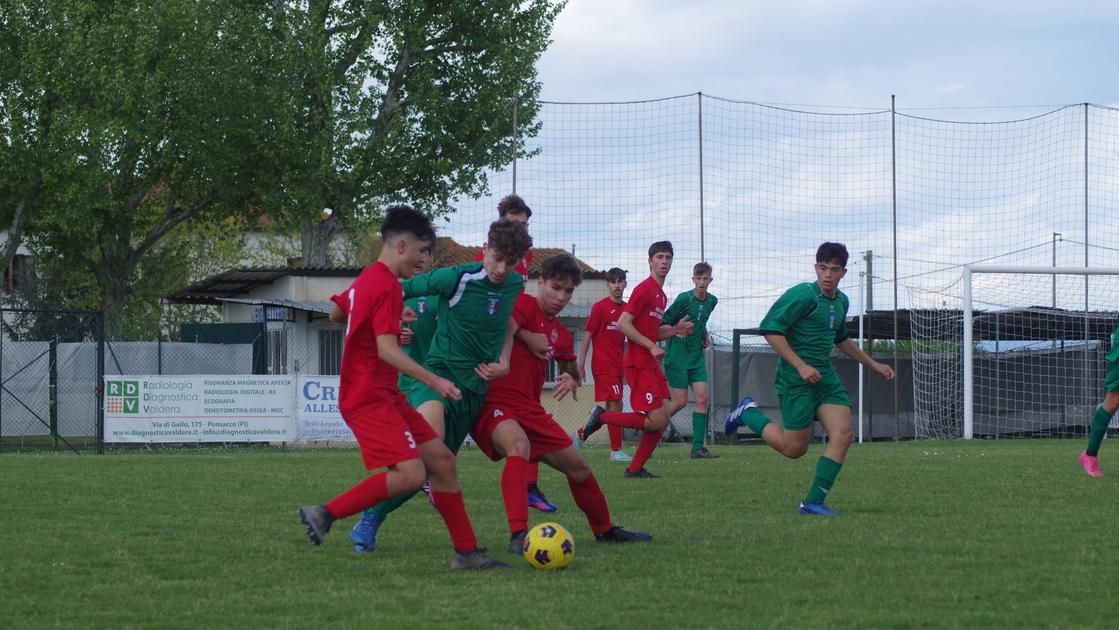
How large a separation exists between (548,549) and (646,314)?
271 inches

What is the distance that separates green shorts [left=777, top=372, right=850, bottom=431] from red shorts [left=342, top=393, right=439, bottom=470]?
11.2ft

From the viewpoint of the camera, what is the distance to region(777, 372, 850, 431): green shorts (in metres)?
8.88

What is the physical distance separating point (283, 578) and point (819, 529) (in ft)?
10.8

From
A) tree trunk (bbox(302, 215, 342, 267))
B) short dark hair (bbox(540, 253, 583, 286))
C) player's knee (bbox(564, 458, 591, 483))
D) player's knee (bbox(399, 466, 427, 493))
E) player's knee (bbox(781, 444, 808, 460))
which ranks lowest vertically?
player's knee (bbox(781, 444, 808, 460))

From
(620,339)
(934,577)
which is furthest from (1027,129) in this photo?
(934,577)

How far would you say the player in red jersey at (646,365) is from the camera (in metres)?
12.4

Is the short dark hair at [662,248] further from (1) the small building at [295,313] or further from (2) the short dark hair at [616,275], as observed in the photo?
(1) the small building at [295,313]

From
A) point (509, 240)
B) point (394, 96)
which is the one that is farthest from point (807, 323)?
point (394, 96)

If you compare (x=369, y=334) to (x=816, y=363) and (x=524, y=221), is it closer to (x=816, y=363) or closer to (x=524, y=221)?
(x=524, y=221)

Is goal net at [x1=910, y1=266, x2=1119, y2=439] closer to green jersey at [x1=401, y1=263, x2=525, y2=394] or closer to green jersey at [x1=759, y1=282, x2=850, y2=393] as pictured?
green jersey at [x1=759, y1=282, x2=850, y2=393]

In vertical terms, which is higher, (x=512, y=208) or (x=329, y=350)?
(x=512, y=208)

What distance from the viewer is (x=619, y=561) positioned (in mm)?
6504

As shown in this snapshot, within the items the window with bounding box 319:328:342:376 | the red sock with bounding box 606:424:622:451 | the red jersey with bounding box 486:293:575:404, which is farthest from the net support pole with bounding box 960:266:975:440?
the red jersey with bounding box 486:293:575:404

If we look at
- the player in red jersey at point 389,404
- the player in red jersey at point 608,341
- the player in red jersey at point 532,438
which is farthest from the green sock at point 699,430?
the player in red jersey at point 389,404
